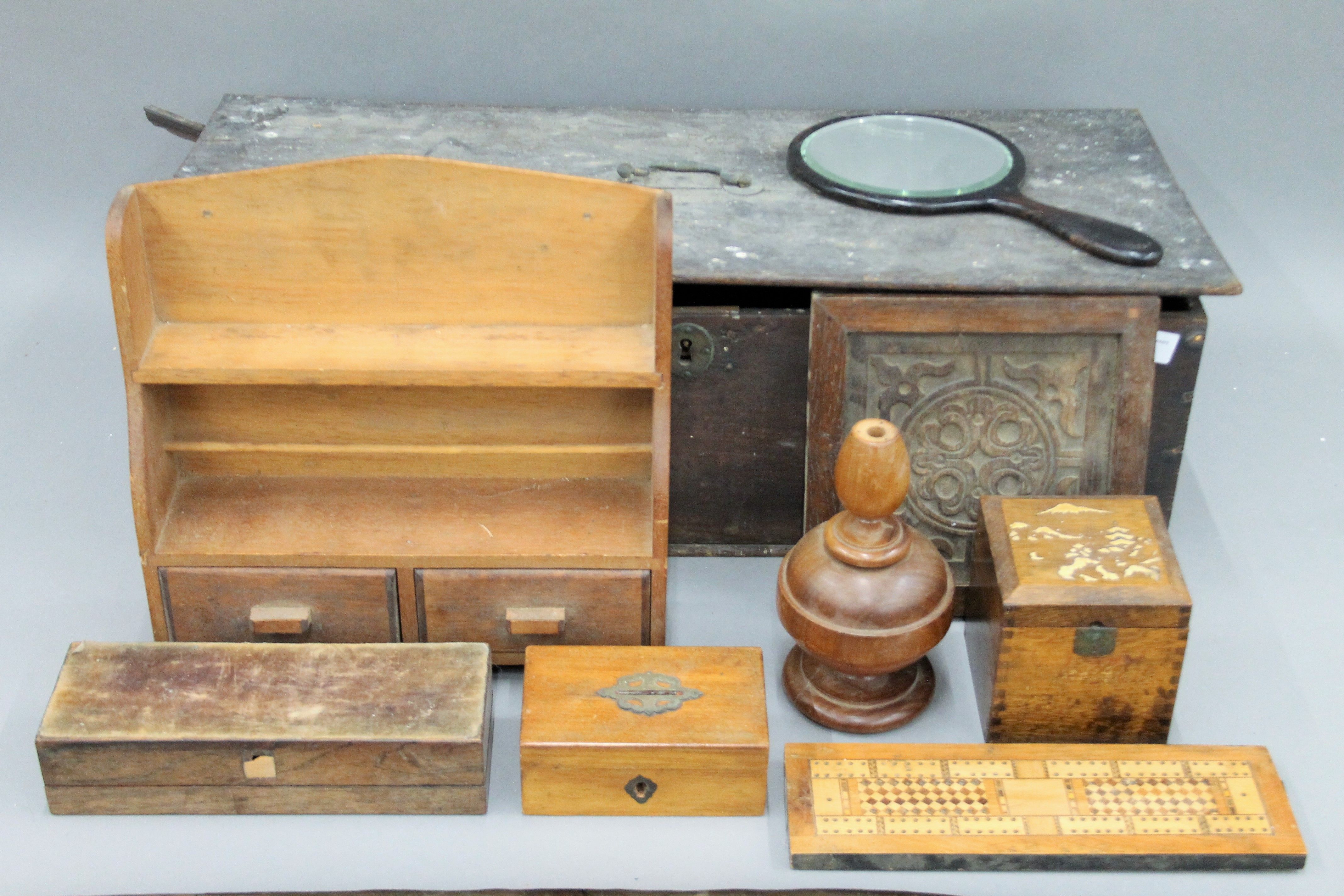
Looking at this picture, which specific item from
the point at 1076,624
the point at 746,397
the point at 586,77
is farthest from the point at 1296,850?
the point at 586,77

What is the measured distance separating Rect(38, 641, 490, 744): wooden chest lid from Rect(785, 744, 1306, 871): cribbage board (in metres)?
0.54

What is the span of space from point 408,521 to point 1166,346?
1.30 metres

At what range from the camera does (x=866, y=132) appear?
3184 millimetres

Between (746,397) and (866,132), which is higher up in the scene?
(866,132)

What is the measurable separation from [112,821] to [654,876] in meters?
0.82

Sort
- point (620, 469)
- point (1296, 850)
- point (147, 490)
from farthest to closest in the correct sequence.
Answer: point (620, 469) → point (147, 490) → point (1296, 850)

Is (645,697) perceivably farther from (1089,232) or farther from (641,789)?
(1089,232)

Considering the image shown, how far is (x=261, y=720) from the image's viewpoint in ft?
Result: 7.83

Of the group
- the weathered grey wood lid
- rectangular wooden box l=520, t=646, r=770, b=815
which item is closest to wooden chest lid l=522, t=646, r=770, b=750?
rectangular wooden box l=520, t=646, r=770, b=815

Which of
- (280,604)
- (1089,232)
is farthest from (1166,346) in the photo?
(280,604)

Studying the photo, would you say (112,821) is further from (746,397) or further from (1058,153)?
(1058,153)

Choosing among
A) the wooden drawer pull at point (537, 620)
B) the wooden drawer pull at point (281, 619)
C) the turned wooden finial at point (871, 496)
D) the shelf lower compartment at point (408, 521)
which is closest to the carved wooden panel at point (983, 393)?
the turned wooden finial at point (871, 496)

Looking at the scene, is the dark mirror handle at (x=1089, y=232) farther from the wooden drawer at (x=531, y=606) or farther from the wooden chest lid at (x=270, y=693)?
the wooden chest lid at (x=270, y=693)

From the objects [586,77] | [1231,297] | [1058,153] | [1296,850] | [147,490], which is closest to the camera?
[1296,850]
